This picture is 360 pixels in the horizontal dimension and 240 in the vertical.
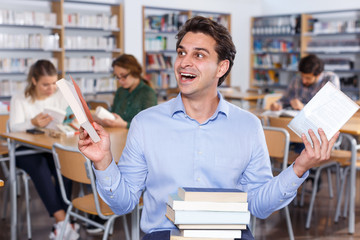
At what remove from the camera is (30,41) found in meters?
6.78

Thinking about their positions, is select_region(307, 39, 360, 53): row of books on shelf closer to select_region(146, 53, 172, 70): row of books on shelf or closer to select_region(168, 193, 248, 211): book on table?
select_region(146, 53, 172, 70): row of books on shelf

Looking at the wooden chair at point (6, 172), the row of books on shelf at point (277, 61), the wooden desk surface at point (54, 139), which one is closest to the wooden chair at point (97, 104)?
the wooden chair at point (6, 172)

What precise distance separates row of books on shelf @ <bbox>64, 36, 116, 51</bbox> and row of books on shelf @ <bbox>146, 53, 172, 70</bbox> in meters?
0.67

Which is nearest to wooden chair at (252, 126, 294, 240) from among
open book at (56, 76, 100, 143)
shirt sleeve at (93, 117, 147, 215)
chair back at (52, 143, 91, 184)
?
chair back at (52, 143, 91, 184)

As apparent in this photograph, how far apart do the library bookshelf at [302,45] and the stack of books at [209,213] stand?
22.0ft

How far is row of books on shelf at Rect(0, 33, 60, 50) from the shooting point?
21.5 feet

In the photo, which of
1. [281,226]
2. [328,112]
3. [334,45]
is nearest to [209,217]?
[328,112]

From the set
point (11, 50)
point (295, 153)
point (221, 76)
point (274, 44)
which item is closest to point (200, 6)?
point (274, 44)

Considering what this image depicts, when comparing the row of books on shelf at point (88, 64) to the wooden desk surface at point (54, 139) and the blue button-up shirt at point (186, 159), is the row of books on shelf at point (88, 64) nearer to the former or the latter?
the wooden desk surface at point (54, 139)

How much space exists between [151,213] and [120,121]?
195 centimetres

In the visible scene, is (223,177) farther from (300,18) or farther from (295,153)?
(300,18)

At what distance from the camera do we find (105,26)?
7.43 metres

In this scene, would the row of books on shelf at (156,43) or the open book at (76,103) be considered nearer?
the open book at (76,103)

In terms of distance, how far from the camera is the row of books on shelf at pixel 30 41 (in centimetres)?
655
